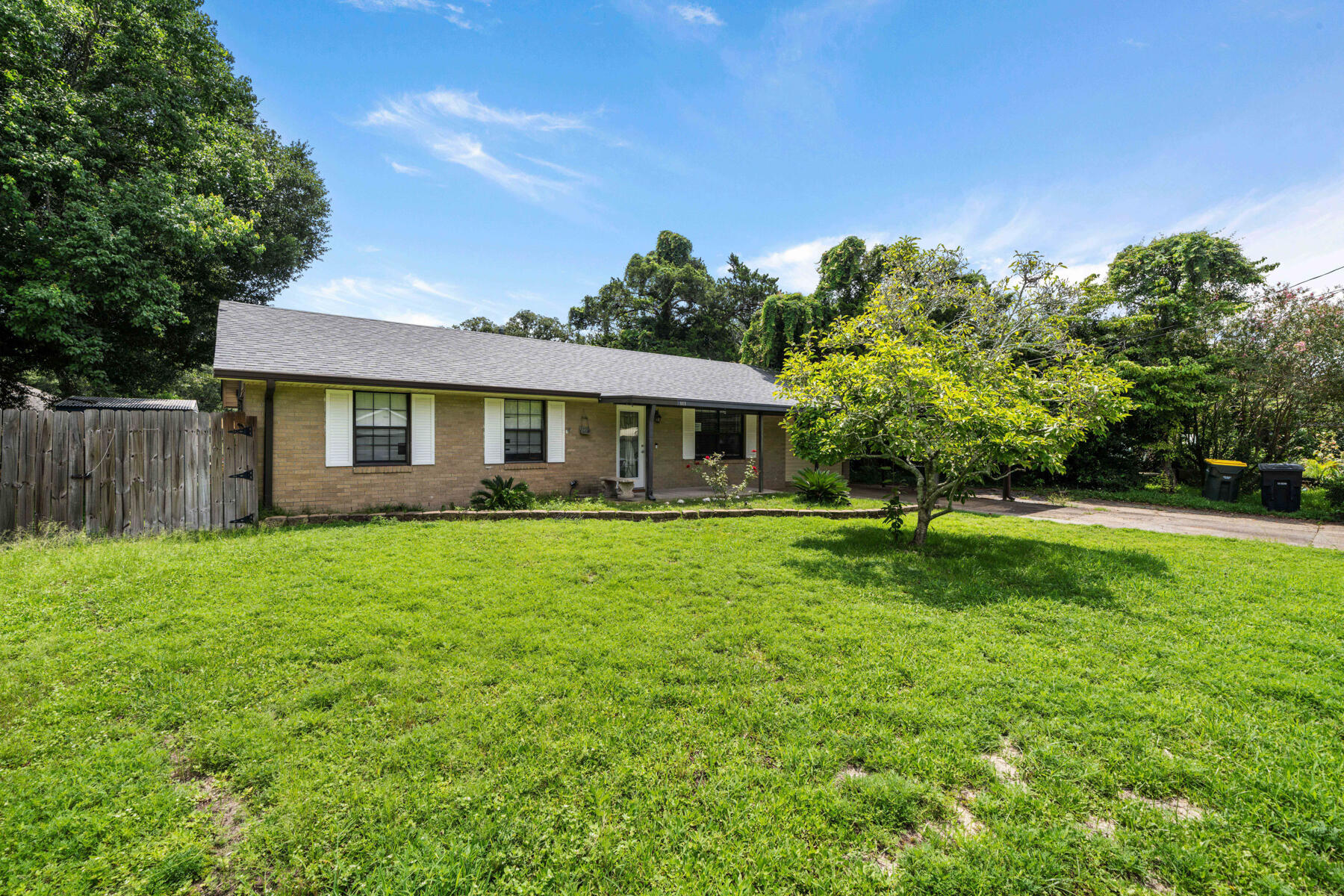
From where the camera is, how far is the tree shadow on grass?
530cm

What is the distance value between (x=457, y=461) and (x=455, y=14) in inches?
311

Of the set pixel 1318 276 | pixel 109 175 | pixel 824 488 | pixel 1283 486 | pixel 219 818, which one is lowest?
pixel 219 818

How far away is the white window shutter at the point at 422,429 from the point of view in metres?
9.80

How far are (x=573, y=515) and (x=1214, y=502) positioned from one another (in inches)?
629

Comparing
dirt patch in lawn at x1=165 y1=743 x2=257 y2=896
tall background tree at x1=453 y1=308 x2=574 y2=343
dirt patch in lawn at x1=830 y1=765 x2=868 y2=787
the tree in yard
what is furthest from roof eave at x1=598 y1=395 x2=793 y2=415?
tall background tree at x1=453 y1=308 x2=574 y2=343

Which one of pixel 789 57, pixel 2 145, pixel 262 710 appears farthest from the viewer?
pixel 2 145

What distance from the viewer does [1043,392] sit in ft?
23.2

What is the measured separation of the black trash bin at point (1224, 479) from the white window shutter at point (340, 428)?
67.0 feet

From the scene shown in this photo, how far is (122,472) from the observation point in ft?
23.3

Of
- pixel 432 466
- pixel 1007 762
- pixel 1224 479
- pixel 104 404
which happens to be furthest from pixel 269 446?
pixel 1224 479

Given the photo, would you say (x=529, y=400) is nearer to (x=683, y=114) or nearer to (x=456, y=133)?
(x=456, y=133)

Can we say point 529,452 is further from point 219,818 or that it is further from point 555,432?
point 219,818

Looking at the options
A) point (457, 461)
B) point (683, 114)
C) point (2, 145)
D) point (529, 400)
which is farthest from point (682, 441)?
point (2, 145)

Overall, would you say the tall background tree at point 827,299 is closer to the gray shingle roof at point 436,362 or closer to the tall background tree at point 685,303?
the gray shingle roof at point 436,362
